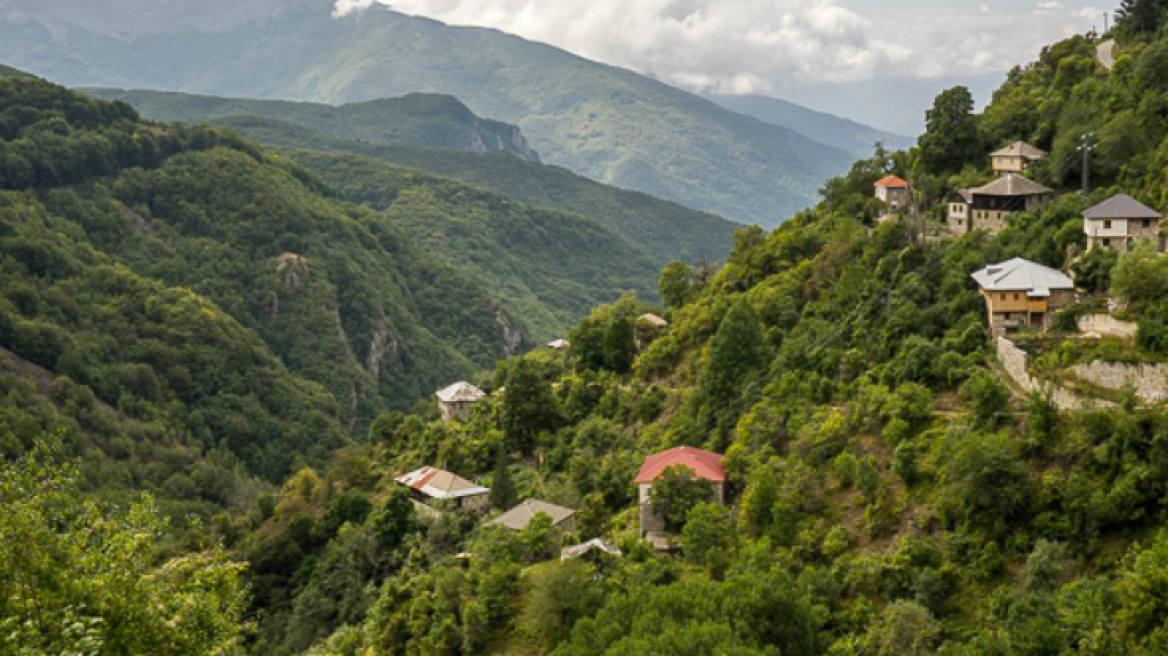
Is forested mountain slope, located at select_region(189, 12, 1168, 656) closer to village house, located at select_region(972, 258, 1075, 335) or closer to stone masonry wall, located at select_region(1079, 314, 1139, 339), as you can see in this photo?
stone masonry wall, located at select_region(1079, 314, 1139, 339)

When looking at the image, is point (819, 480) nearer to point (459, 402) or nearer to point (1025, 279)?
point (1025, 279)

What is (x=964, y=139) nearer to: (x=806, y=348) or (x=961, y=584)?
(x=806, y=348)

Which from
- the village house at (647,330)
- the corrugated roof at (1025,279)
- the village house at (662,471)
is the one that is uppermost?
the corrugated roof at (1025,279)

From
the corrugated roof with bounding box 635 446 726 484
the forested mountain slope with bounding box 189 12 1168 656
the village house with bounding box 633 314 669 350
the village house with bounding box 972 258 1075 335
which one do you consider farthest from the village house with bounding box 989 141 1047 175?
the corrugated roof with bounding box 635 446 726 484

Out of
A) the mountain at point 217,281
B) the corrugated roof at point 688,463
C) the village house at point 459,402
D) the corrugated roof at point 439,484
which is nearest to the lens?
the corrugated roof at point 688,463

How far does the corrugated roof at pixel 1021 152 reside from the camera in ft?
154

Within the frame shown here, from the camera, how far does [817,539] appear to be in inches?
1300

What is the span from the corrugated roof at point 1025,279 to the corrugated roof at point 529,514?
19.0m

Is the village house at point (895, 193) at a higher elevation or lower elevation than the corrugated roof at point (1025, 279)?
higher

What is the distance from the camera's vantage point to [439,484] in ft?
170

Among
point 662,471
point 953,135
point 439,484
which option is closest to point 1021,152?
point 953,135

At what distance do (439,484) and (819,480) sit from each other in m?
22.6

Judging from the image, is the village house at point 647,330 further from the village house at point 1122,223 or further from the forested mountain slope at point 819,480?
the village house at point 1122,223

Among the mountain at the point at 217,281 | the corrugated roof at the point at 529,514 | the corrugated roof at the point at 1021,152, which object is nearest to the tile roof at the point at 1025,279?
the corrugated roof at the point at 1021,152
